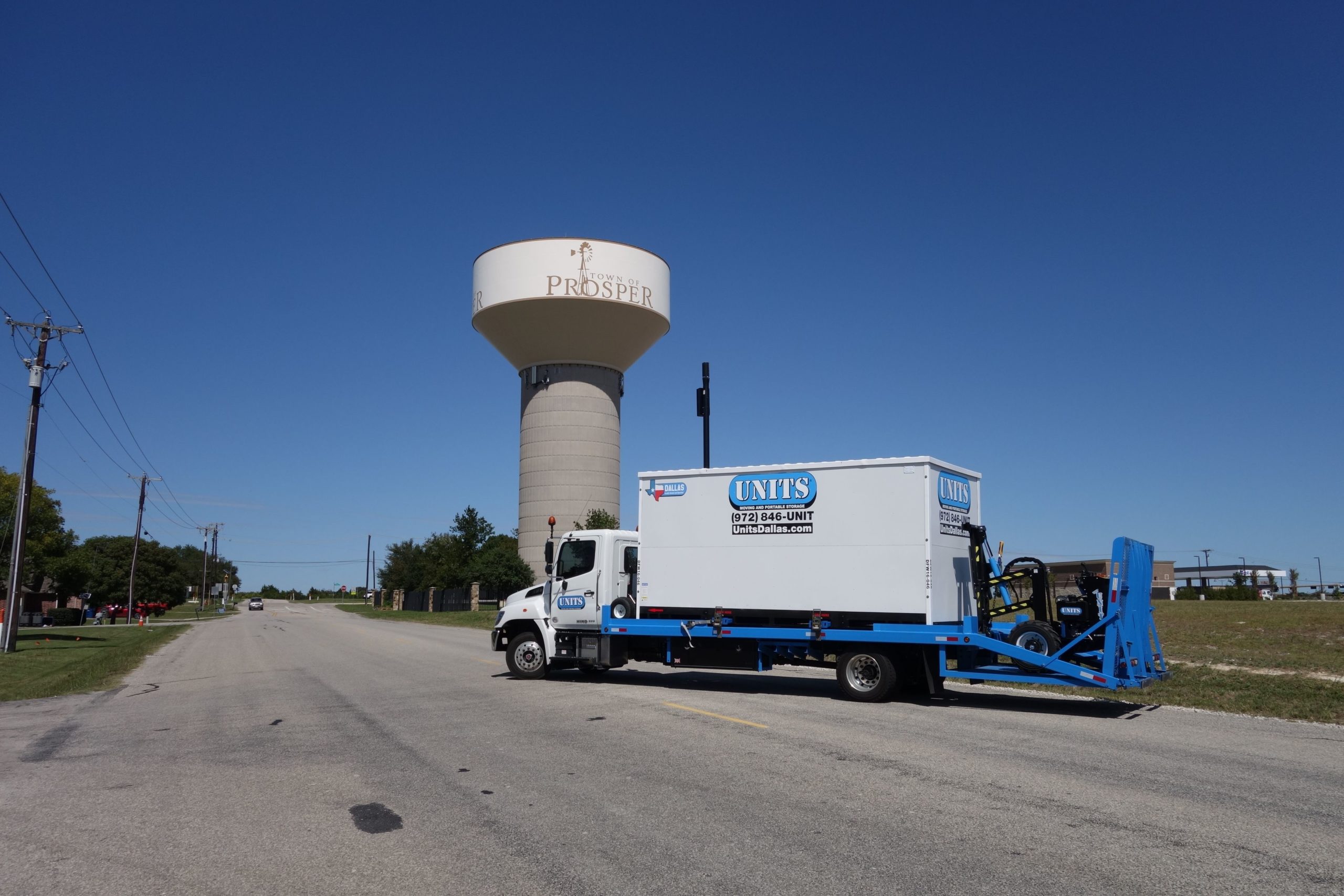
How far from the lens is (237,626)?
5022 cm

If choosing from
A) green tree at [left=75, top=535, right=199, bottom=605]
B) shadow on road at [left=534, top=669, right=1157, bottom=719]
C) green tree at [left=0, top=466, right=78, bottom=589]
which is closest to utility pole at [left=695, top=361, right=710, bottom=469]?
shadow on road at [left=534, top=669, right=1157, bottom=719]

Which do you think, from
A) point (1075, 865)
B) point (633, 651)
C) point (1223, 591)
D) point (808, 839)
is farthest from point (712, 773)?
point (1223, 591)

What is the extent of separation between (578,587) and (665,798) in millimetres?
9789

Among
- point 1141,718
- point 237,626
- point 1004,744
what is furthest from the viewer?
point 237,626

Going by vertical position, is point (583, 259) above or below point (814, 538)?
above

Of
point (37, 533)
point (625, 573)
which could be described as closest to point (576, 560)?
point (625, 573)

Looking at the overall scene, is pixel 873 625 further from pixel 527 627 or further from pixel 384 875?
pixel 384 875

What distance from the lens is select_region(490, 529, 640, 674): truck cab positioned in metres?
17.0

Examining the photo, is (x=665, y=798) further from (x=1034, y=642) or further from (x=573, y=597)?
(x=573, y=597)

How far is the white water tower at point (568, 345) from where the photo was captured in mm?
54125

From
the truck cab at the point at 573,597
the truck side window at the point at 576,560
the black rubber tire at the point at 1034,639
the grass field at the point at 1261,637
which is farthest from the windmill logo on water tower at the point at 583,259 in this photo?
the black rubber tire at the point at 1034,639

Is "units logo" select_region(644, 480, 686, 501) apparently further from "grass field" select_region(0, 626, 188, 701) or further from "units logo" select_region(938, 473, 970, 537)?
"grass field" select_region(0, 626, 188, 701)

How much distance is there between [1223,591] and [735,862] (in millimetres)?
76792

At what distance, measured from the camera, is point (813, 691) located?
15.6 meters
